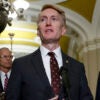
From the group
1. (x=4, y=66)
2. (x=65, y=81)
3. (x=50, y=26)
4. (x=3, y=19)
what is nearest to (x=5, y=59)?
(x=4, y=66)

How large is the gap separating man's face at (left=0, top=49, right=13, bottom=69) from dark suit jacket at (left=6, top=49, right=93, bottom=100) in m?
2.48

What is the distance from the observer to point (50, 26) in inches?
104

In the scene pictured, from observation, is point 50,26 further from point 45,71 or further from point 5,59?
point 5,59

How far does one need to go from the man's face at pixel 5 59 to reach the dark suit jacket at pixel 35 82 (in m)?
2.48

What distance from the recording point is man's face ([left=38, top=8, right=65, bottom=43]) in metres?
2.63

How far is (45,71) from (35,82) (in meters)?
0.11

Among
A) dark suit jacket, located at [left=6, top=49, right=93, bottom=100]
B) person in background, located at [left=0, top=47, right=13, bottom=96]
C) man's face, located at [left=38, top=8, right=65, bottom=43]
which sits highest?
man's face, located at [left=38, top=8, right=65, bottom=43]

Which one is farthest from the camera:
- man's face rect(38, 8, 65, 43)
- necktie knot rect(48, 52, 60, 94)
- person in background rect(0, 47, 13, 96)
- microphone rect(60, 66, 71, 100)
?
person in background rect(0, 47, 13, 96)

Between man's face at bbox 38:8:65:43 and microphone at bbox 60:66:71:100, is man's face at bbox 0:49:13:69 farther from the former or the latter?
microphone at bbox 60:66:71:100

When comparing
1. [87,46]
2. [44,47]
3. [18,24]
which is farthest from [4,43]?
[44,47]

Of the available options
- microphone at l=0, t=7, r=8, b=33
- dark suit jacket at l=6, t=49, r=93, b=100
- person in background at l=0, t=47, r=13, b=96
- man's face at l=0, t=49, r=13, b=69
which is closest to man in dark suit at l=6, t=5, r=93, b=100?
dark suit jacket at l=6, t=49, r=93, b=100

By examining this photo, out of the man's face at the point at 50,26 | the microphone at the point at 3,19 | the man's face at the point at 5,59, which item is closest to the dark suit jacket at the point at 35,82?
the man's face at the point at 50,26

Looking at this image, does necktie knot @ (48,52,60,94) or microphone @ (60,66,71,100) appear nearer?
microphone @ (60,66,71,100)

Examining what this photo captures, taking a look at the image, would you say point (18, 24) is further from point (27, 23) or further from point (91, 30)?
point (91, 30)
